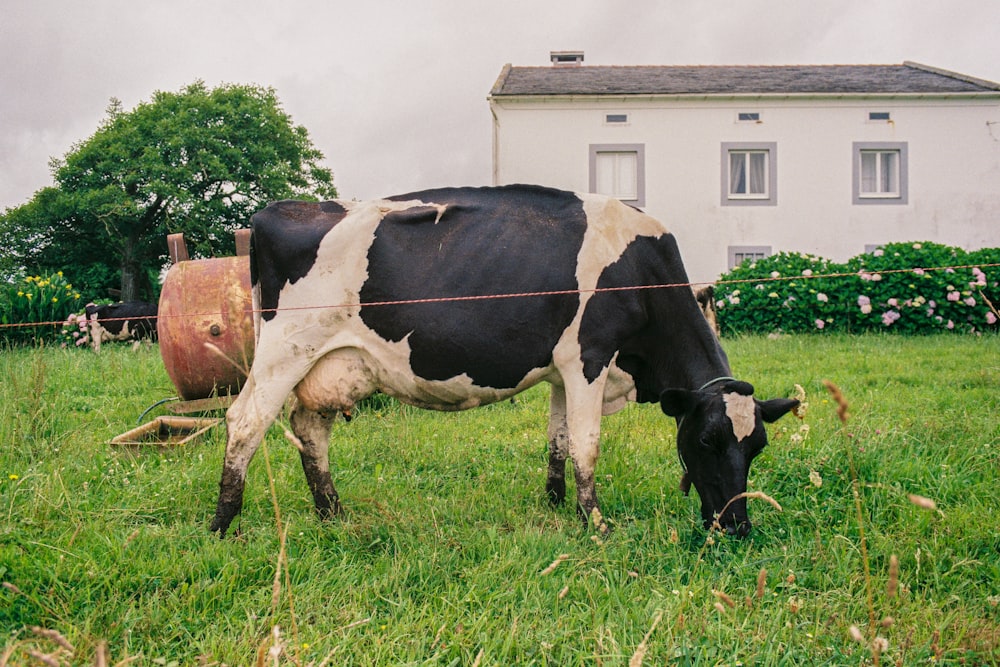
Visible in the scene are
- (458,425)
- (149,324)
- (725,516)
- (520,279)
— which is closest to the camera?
(725,516)

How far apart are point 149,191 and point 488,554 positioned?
31.0 m

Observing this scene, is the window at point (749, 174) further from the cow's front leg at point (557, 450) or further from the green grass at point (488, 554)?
the cow's front leg at point (557, 450)

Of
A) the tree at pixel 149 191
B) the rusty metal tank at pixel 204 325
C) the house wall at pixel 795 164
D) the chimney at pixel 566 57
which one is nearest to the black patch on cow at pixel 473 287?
the rusty metal tank at pixel 204 325

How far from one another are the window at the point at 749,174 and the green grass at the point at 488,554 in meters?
16.0

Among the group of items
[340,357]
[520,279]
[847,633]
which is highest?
[520,279]

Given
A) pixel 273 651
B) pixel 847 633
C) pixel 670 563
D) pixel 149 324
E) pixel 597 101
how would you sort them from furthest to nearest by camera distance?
pixel 597 101, pixel 149 324, pixel 670 563, pixel 847 633, pixel 273 651

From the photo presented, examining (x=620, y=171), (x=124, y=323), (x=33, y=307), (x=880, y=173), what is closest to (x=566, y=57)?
(x=620, y=171)

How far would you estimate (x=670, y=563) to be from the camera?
348 cm

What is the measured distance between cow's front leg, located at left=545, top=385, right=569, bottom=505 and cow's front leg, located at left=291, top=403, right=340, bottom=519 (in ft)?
4.46

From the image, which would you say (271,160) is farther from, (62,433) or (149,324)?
(62,433)

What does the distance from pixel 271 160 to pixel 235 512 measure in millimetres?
30645

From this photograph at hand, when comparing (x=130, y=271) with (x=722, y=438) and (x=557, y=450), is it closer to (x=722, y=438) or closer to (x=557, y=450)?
(x=557, y=450)

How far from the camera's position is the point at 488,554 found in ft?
11.6

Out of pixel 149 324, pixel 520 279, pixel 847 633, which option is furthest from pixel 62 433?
pixel 149 324
